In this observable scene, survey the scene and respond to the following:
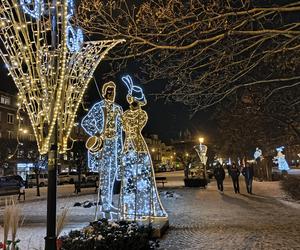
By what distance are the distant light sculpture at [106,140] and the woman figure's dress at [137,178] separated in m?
0.81

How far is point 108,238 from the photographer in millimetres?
8453

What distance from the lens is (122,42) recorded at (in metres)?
8.86

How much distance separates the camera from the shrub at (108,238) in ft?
26.6

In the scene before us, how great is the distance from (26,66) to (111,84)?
773 centimetres

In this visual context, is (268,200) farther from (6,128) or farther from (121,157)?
(6,128)

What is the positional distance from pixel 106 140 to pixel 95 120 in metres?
0.84

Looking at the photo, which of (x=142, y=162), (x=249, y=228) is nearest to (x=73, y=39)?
(x=142, y=162)

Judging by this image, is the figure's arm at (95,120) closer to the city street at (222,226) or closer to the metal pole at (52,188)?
the city street at (222,226)

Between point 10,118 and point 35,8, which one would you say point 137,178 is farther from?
point 10,118

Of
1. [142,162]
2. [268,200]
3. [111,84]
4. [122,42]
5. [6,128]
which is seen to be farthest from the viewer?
[6,128]

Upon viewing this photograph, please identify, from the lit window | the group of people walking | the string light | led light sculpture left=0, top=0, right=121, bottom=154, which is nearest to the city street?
led light sculpture left=0, top=0, right=121, bottom=154

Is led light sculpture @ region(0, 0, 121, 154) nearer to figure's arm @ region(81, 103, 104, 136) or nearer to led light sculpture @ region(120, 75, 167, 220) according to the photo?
led light sculpture @ region(120, 75, 167, 220)

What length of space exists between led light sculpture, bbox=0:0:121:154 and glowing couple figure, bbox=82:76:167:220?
5.83 m

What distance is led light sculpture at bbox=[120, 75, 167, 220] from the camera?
12.9 meters
